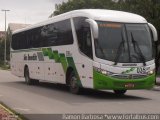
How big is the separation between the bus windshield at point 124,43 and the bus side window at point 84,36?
454mm

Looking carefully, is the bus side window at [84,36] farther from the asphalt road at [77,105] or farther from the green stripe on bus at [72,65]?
the asphalt road at [77,105]

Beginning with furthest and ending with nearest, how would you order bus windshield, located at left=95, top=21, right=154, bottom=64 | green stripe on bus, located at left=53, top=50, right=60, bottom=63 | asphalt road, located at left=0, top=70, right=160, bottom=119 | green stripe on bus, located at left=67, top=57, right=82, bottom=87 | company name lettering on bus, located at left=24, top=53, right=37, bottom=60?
company name lettering on bus, located at left=24, top=53, right=37, bottom=60
green stripe on bus, located at left=53, top=50, right=60, bottom=63
green stripe on bus, located at left=67, top=57, right=82, bottom=87
bus windshield, located at left=95, top=21, right=154, bottom=64
asphalt road, located at left=0, top=70, right=160, bottom=119

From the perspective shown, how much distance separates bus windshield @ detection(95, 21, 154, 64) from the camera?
58.0ft

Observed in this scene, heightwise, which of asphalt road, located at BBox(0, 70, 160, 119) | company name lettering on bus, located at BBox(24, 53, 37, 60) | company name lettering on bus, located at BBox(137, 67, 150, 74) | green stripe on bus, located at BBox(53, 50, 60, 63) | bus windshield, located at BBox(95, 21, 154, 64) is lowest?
asphalt road, located at BBox(0, 70, 160, 119)

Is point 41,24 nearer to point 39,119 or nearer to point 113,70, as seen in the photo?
point 113,70

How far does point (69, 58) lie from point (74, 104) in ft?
14.4

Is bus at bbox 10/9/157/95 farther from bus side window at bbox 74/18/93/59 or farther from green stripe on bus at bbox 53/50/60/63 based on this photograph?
green stripe on bus at bbox 53/50/60/63

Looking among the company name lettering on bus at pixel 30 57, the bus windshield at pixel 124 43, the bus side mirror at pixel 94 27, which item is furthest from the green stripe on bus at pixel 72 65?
the company name lettering on bus at pixel 30 57

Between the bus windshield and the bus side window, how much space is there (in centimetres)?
45

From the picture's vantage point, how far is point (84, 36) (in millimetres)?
18531

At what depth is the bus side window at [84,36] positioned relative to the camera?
59.4ft

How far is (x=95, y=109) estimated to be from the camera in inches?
574

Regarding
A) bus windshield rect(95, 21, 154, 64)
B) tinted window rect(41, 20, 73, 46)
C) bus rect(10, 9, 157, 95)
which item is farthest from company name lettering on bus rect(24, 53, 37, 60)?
bus windshield rect(95, 21, 154, 64)

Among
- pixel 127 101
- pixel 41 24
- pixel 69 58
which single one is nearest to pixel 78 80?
pixel 69 58
